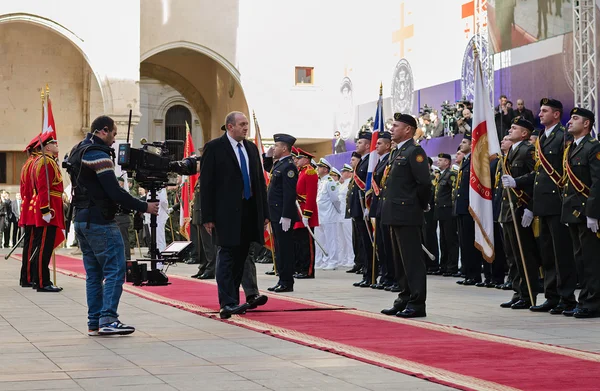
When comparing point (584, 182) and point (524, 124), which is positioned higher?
point (524, 124)

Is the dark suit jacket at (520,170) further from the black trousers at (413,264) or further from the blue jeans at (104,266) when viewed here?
the blue jeans at (104,266)

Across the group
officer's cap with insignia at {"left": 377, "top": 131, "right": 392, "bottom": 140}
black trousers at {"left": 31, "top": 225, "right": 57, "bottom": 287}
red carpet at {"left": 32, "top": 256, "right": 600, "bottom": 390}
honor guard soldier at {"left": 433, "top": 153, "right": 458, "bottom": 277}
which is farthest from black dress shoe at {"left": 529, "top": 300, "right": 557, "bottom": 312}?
black trousers at {"left": 31, "top": 225, "right": 57, "bottom": 287}

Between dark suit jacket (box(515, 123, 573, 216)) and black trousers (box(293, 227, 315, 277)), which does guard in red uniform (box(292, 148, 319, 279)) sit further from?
dark suit jacket (box(515, 123, 573, 216))

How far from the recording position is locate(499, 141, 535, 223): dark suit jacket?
9.85 meters

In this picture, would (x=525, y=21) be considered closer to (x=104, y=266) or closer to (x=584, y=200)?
(x=584, y=200)

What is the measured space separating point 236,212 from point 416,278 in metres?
1.59

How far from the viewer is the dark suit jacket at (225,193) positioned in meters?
8.77

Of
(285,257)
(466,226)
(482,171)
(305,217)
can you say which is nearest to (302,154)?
(305,217)

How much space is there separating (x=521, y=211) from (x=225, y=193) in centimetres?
285

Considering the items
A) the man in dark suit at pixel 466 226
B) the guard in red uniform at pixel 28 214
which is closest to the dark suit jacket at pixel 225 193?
the guard in red uniform at pixel 28 214

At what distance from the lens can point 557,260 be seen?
9305 mm

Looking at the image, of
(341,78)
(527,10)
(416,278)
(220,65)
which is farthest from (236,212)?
(220,65)

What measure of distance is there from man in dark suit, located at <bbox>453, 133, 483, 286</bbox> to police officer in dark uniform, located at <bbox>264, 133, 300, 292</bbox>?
2163 millimetres

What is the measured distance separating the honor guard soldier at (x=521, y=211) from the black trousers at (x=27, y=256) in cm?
570
